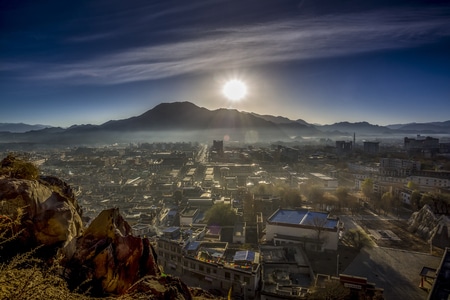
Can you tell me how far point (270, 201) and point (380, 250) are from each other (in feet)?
24.0

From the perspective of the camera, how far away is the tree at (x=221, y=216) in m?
15.7

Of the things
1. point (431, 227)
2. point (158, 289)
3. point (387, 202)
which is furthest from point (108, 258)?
point (387, 202)

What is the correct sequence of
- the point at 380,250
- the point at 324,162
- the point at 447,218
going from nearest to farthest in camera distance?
the point at 380,250 < the point at 447,218 < the point at 324,162

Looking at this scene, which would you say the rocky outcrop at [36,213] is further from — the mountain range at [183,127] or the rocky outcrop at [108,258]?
the mountain range at [183,127]

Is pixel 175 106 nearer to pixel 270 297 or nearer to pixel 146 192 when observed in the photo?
pixel 146 192

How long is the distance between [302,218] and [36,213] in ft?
43.3

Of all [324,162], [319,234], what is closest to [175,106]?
[324,162]

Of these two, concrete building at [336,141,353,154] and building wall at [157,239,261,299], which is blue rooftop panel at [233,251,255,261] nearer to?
building wall at [157,239,261,299]

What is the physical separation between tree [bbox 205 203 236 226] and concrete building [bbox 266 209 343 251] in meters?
2.28

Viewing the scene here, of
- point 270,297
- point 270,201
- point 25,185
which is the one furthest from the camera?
point 270,201

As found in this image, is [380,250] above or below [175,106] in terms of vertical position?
below

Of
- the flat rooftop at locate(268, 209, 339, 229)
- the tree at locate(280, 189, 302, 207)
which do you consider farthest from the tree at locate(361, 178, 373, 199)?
the flat rooftop at locate(268, 209, 339, 229)

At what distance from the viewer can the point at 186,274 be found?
34.3ft

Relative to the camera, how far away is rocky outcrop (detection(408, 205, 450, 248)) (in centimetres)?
1363
